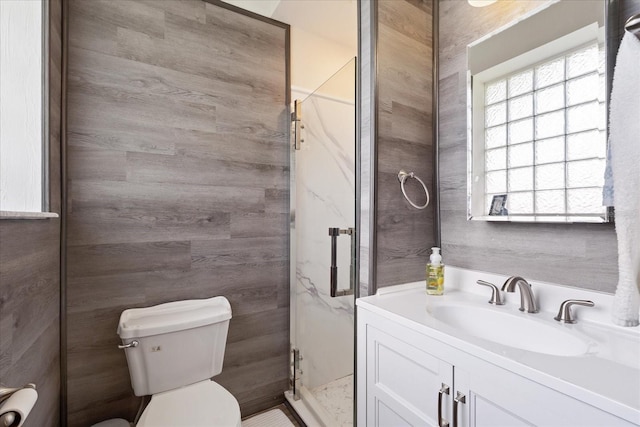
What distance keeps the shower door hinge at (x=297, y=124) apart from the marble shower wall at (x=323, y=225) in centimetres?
3

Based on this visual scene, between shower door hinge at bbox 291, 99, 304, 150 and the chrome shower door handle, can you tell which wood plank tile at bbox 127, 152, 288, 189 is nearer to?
shower door hinge at bbox 291, 99, 304, 150

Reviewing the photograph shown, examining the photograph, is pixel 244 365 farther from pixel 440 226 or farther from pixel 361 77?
pixel 361 77

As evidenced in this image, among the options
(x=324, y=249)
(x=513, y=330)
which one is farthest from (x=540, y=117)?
(x=324, y=249)

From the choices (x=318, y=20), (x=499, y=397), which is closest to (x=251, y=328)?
(x=499, y=397)

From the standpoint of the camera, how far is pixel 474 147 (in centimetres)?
125

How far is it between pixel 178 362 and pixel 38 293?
0.60 m

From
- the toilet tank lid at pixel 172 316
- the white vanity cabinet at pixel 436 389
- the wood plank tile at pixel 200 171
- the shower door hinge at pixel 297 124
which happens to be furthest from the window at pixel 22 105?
the white vanity cabinet at pixel 436 389

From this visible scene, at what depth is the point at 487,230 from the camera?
1220 millimetres

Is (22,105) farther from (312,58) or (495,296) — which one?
(495,296)

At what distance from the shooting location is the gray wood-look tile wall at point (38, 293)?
768 millimetres

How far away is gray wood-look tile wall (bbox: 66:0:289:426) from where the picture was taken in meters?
1.33

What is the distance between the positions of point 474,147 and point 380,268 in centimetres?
64

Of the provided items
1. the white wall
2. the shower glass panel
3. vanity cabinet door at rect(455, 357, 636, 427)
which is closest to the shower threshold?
the shower glass panel

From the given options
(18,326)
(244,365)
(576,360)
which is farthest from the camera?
(244,365)
